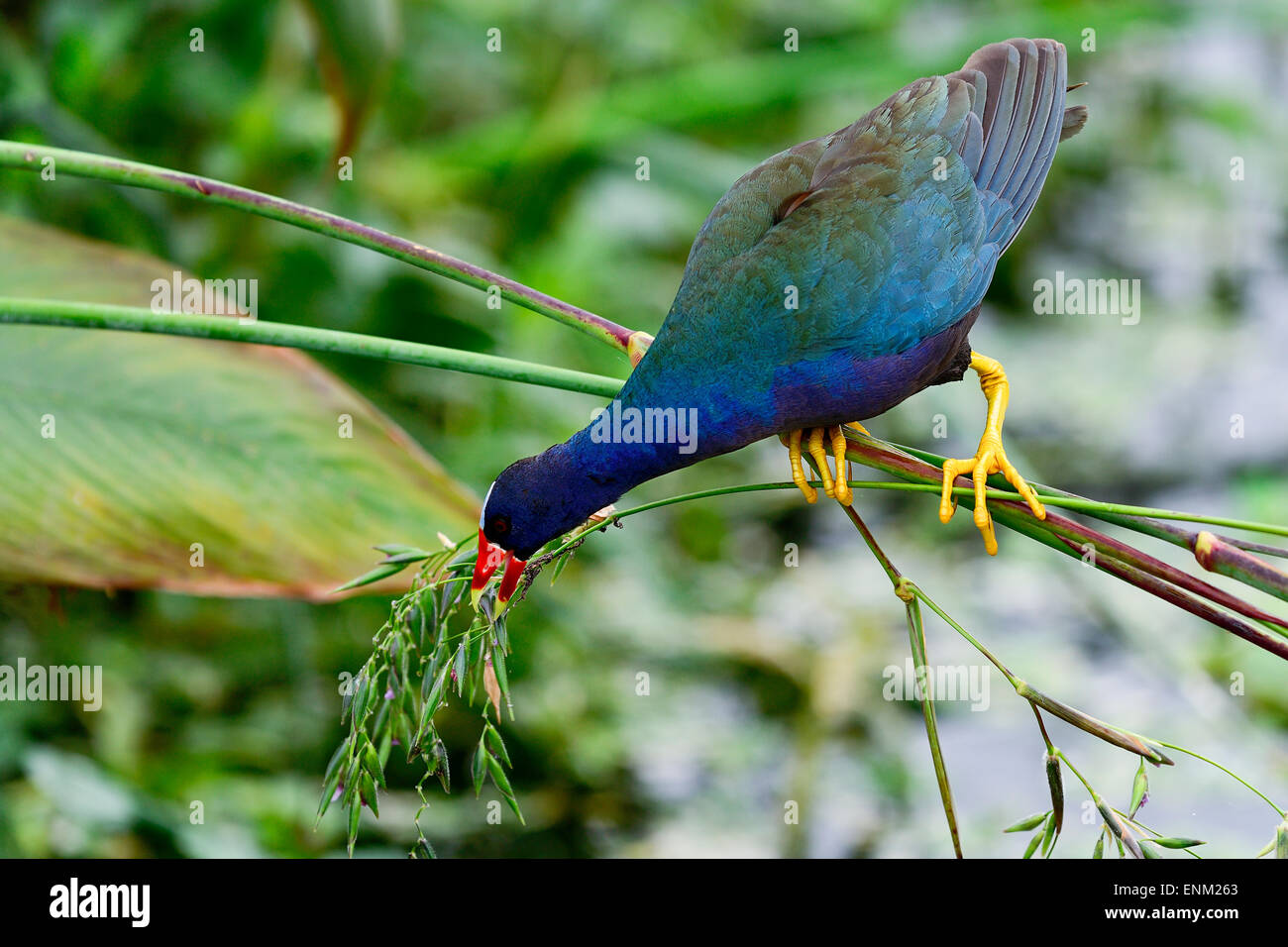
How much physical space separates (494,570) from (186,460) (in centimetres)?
44

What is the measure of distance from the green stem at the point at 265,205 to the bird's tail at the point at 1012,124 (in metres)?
0.63

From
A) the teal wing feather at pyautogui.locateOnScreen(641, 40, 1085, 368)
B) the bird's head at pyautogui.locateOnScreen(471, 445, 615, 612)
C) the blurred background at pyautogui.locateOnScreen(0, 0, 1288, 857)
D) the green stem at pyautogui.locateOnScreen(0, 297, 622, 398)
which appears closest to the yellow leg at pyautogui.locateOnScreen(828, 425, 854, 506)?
the teal wing feather at pyautogui.locateOnScreen(641, 40, 1085, 368)

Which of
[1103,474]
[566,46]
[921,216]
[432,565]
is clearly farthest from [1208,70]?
[432,565]

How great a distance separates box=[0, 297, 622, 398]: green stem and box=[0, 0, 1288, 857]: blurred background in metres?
0.45

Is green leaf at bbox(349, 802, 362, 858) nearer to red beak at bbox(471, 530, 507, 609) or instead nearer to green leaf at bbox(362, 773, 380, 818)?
green leaf at bbox(362, 773, 380, 818)

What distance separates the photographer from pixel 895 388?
Answer: 4.23ft

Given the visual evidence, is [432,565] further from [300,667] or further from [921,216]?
[300,667]

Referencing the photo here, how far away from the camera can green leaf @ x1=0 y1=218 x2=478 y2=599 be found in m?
1.31

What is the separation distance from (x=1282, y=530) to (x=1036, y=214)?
3.31m

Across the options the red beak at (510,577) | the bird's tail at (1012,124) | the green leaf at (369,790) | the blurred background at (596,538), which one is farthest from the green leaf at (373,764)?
the bird's tail at (1012,124)

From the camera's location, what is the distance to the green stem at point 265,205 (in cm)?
102

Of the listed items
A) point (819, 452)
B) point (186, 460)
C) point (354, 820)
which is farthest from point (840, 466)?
point (186, 460)

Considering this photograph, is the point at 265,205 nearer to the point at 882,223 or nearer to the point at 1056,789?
the point at 882,223

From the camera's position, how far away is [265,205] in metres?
1.04
